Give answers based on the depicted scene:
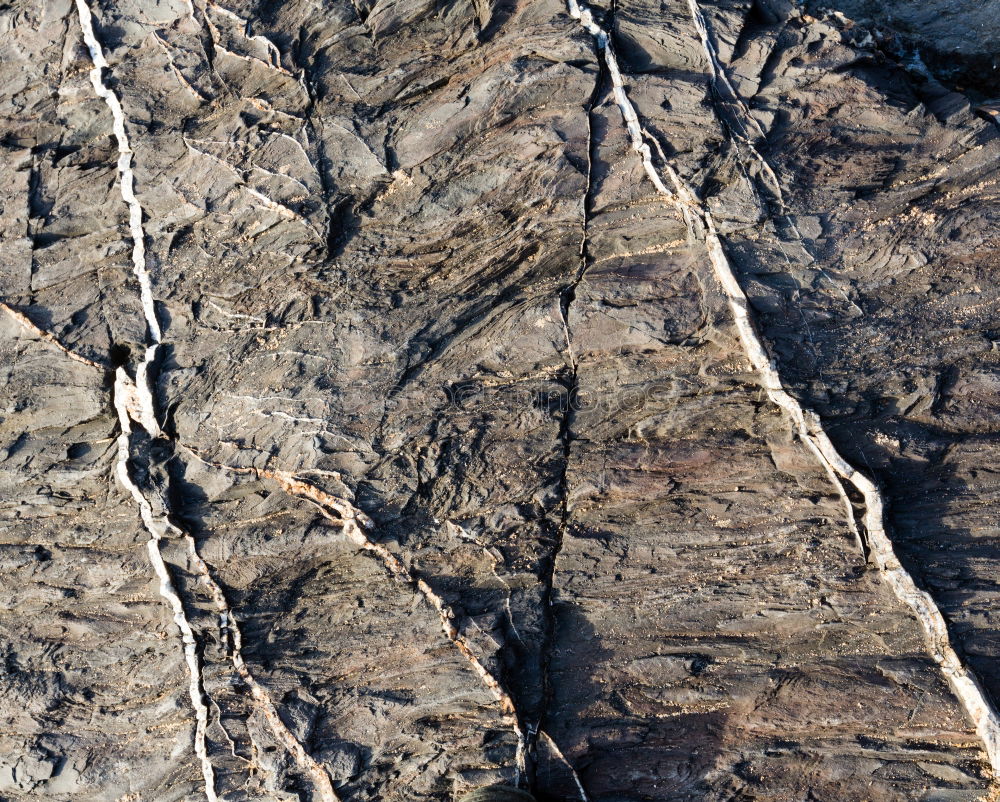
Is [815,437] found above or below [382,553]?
above

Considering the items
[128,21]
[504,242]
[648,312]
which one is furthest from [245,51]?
[648,312]

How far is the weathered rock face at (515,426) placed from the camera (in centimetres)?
416

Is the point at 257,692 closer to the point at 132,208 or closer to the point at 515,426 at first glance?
the point at 515,426

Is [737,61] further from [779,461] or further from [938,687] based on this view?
[938,687]

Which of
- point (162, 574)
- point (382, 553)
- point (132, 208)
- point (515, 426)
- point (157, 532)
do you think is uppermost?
point (132, 208)

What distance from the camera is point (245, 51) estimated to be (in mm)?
4871

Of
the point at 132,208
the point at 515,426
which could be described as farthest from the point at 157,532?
the point at 515,426

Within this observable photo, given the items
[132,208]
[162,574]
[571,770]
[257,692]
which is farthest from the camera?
[132,208]

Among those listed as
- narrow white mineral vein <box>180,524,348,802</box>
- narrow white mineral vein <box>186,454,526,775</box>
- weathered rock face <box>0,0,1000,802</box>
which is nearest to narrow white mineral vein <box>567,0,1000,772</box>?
weathered rock face <box>0,0,1000,802</box>

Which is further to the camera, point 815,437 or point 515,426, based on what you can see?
point 515,426

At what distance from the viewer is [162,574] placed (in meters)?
4.41

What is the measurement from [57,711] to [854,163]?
6.03 metres

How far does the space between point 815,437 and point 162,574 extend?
3996 millimetres

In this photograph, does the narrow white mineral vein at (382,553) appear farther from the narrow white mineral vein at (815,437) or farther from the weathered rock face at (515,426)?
the narrow white mineral vein at (815,437)
